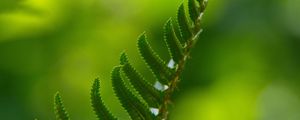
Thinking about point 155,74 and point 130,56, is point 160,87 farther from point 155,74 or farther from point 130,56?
point 130,56

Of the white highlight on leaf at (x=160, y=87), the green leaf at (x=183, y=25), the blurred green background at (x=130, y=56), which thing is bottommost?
the white highlight on leaf at (x=160, y=87)

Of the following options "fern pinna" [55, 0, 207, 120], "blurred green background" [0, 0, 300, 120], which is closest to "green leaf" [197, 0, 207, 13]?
"fern pinna" [55, 0, 207, 120]

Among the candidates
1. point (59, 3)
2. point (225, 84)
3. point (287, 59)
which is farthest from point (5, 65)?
point (287, 59)

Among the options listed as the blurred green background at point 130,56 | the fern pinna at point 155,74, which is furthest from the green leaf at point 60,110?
the blurred green background at point 130,56

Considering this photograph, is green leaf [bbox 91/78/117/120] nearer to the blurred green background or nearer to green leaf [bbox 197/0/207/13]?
green leaf [bbox 197/0/207/13]

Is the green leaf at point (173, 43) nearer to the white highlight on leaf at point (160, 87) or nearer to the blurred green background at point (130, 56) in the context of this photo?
the white highlight on leaf at point (160, 87)

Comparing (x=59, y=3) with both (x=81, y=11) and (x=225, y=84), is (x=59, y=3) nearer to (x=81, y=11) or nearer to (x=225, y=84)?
(x=81, y=11)
